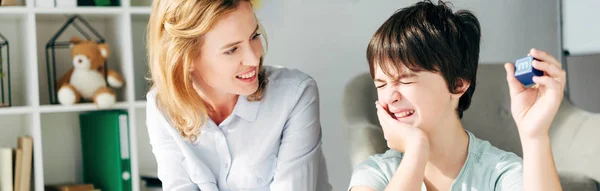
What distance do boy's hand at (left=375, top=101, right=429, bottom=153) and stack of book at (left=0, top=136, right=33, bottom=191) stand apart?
1.21m

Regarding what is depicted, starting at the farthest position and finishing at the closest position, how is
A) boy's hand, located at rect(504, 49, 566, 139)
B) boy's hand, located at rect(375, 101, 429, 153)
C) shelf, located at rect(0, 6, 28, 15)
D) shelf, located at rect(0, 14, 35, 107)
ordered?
shelf, located at rect(0, 14, 35, 107) → shelf, located at rect(0, 6, 28, 15) → boy's hand, located at rect(375, 101, 429, 153) → boy's hand, located at rect(504, 49, 566, 139)

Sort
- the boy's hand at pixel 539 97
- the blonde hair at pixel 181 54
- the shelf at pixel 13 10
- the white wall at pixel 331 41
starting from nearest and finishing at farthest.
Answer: the boy's hand at pixel 539 97, the blonde hair at pixel 181 54, the shelf at pixel 13 10, the white wall at pixel 331 41

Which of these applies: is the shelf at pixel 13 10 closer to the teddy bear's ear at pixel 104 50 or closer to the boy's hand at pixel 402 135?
the teddy bear's ear at pixel 104 50

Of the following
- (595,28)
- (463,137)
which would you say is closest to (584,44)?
(595,28)

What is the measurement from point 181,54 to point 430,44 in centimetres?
51

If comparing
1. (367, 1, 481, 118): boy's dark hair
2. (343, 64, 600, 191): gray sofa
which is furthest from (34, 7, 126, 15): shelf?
(367, 1, 481, 118): boy's dark hair

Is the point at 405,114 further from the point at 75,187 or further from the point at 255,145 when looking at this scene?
the point at 75,187

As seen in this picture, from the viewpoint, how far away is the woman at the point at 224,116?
1572mm

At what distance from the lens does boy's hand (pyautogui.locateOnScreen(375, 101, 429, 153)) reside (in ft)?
4.42

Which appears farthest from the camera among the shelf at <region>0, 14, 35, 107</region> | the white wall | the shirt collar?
the white wall

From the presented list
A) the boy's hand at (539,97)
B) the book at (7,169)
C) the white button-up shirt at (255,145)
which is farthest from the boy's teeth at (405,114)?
the book at (7,169)

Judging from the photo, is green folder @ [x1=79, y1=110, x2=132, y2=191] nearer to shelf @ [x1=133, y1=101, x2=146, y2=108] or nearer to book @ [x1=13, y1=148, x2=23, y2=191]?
shelf @ [x1=133, y1=101, x2=146, y2=108]

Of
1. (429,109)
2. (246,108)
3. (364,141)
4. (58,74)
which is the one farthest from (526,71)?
(58,74)

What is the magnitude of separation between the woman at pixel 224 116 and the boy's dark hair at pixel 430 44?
28 centimetres
